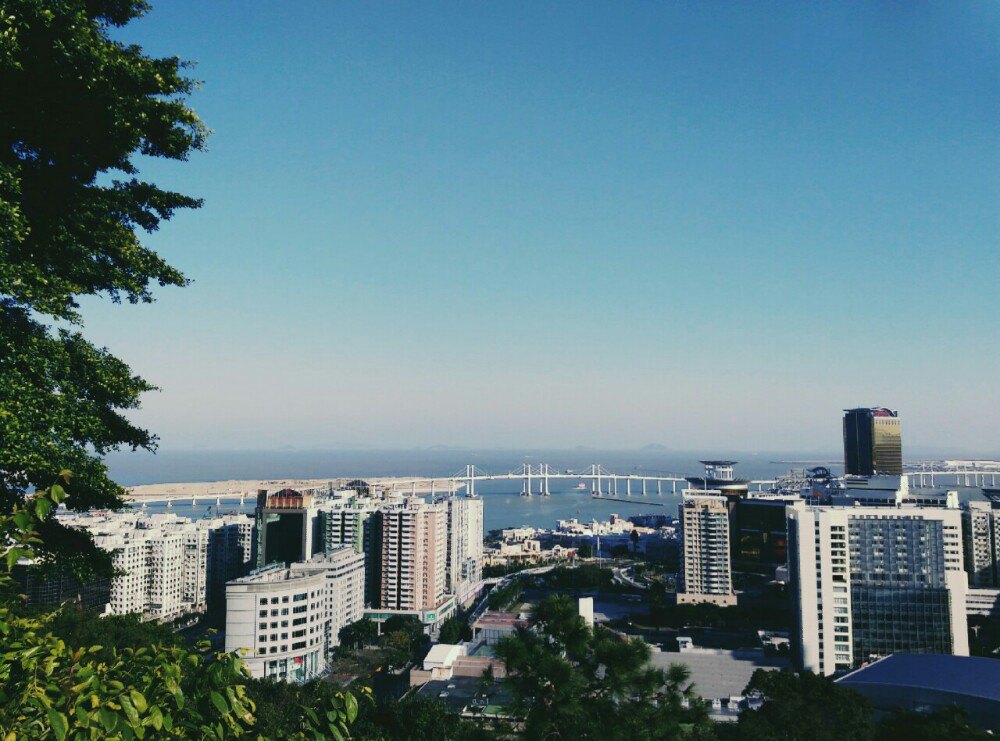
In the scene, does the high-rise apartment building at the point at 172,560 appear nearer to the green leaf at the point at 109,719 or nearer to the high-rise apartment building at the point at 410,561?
the high-rise apartment building at the point at 410,561

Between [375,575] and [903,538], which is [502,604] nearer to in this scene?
[375,575]

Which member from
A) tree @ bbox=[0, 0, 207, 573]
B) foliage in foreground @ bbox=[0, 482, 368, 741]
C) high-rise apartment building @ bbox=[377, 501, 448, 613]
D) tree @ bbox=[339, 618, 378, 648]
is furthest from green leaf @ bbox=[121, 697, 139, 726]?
high-rise apartment building @ bbox=[377, 501, 448, 613]

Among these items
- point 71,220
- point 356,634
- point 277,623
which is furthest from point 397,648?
point 71,220

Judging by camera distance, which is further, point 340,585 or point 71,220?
point 340,585

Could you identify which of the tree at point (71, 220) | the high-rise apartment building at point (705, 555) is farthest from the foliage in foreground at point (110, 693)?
the high-rise apartment building at point (705, 555)

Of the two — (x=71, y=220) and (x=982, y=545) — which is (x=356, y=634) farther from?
(x=982, y=545)

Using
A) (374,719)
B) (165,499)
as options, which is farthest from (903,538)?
(165,499)
